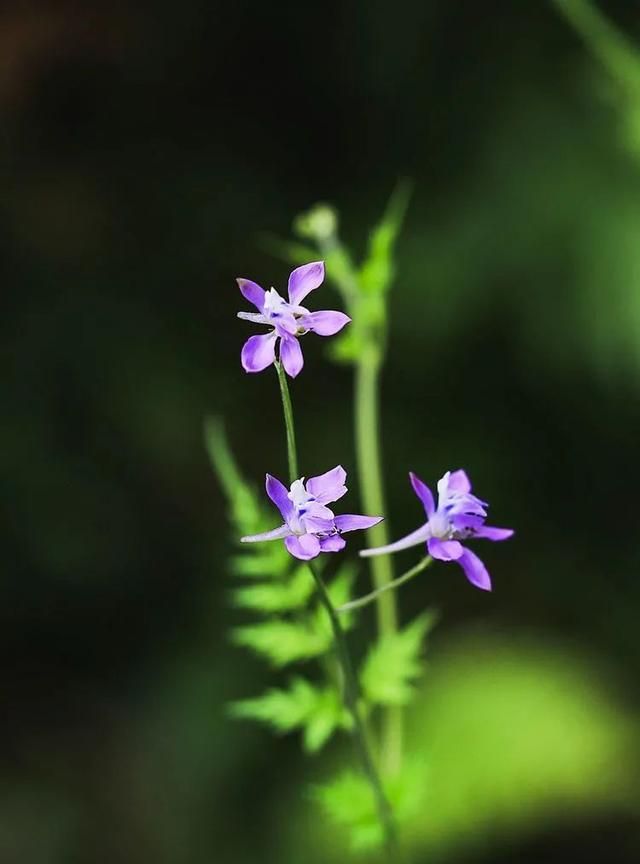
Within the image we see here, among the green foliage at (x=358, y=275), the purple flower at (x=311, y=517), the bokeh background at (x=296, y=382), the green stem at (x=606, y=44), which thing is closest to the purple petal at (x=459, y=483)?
the purple flower at (x=311, y=517)

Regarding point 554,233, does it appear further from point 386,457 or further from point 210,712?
point 210,712

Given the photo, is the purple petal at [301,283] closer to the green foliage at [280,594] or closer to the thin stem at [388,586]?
the thin stem at [388,586]

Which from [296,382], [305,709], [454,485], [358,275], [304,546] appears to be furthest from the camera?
[296,382]

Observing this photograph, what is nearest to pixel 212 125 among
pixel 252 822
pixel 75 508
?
pixel 75 508

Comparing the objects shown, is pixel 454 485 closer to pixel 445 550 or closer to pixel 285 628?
pixel 445 550

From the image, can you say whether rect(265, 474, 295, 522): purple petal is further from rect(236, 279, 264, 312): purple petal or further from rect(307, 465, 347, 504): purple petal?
rect(236, 279, 264, 312): purple petal

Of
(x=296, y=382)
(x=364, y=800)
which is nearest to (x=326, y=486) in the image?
(x=364, y=800)

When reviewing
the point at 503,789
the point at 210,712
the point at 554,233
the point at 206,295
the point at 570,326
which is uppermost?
the point at 206,295
